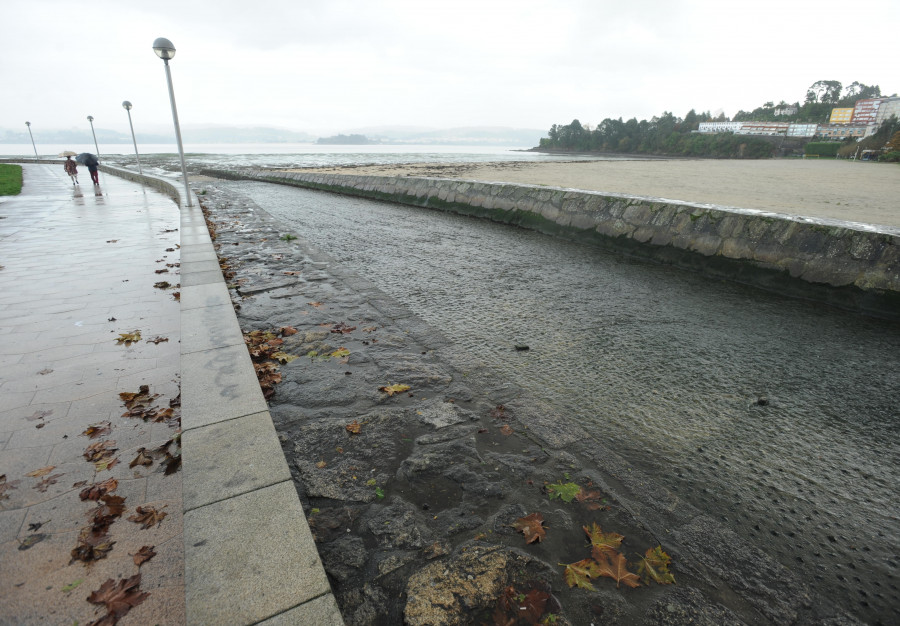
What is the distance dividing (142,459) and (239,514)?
1.08 m

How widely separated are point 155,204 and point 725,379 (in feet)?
56.2

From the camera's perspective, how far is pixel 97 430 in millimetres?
2797

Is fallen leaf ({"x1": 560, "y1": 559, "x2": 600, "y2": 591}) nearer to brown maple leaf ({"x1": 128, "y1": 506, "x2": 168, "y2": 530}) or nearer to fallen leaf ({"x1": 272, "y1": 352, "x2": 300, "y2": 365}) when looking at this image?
brown maple leaf ({"x1": 128, "y1": 506, "x2": 168, "y2": 530})

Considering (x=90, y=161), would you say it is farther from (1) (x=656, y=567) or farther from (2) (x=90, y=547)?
(1) (x=656, y=567)

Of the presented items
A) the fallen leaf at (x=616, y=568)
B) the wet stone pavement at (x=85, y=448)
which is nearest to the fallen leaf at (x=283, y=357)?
the wet stone pavement at (x=85, y=448)

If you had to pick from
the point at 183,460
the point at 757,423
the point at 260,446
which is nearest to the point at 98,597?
the point at 183,460

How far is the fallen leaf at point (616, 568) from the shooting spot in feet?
6.17

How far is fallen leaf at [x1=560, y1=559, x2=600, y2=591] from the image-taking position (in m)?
1.87

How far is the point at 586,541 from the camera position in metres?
2.08

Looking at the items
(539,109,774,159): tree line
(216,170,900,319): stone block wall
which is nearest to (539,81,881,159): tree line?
(539,109,774,159): tree line

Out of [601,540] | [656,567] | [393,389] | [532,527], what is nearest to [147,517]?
[393,389]

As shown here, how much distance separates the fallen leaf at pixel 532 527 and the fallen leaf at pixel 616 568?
266 mm

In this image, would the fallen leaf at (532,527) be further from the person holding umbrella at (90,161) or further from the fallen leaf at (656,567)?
the person holding umbrella at (90,161)

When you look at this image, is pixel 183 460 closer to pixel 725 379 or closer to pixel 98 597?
pixel 98 597
